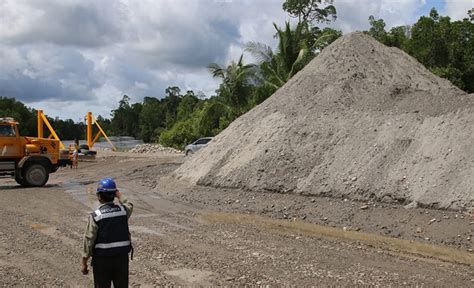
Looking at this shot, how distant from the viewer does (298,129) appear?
1705 centimetres

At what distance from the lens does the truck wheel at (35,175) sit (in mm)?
19688

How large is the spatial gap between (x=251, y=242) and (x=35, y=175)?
12993 mm

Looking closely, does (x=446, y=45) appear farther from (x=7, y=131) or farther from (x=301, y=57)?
(x=7, y=131)

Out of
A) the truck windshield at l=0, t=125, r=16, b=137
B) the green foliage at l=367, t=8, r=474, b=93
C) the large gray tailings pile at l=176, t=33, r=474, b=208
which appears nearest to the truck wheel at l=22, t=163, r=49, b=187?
the truck windshield at l=0, t=125, r=16, b=137

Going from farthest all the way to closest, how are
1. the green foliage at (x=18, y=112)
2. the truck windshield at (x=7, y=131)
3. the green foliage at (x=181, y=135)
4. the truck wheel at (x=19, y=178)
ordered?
1. the green foliage at (x=18, y=112)
2. the green foliage at (x=181, y=135)
3. the truck wheel at (x=19, y=178)
4. the truck windshield at (x=7, y=131)

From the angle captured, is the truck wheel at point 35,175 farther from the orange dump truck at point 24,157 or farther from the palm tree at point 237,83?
the palm tree at point 237,83

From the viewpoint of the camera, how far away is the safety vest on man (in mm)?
5152

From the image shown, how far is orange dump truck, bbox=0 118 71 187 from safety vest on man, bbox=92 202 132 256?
15.7 metres

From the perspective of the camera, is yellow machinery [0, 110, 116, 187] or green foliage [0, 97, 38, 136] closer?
yellow machinery [0, 110, 116, 187]

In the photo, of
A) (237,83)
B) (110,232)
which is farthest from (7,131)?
(237,83)

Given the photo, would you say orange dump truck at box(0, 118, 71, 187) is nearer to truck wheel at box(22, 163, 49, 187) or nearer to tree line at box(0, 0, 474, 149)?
truck wheel at box(22, 163, 49, 187)

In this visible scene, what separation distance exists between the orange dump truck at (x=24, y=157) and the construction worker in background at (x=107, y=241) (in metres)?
15.6

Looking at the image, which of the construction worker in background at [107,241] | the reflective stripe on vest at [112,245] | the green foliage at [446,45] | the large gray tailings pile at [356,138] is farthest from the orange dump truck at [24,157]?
the green foliage at [446,45]

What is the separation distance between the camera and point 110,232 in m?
5.17
